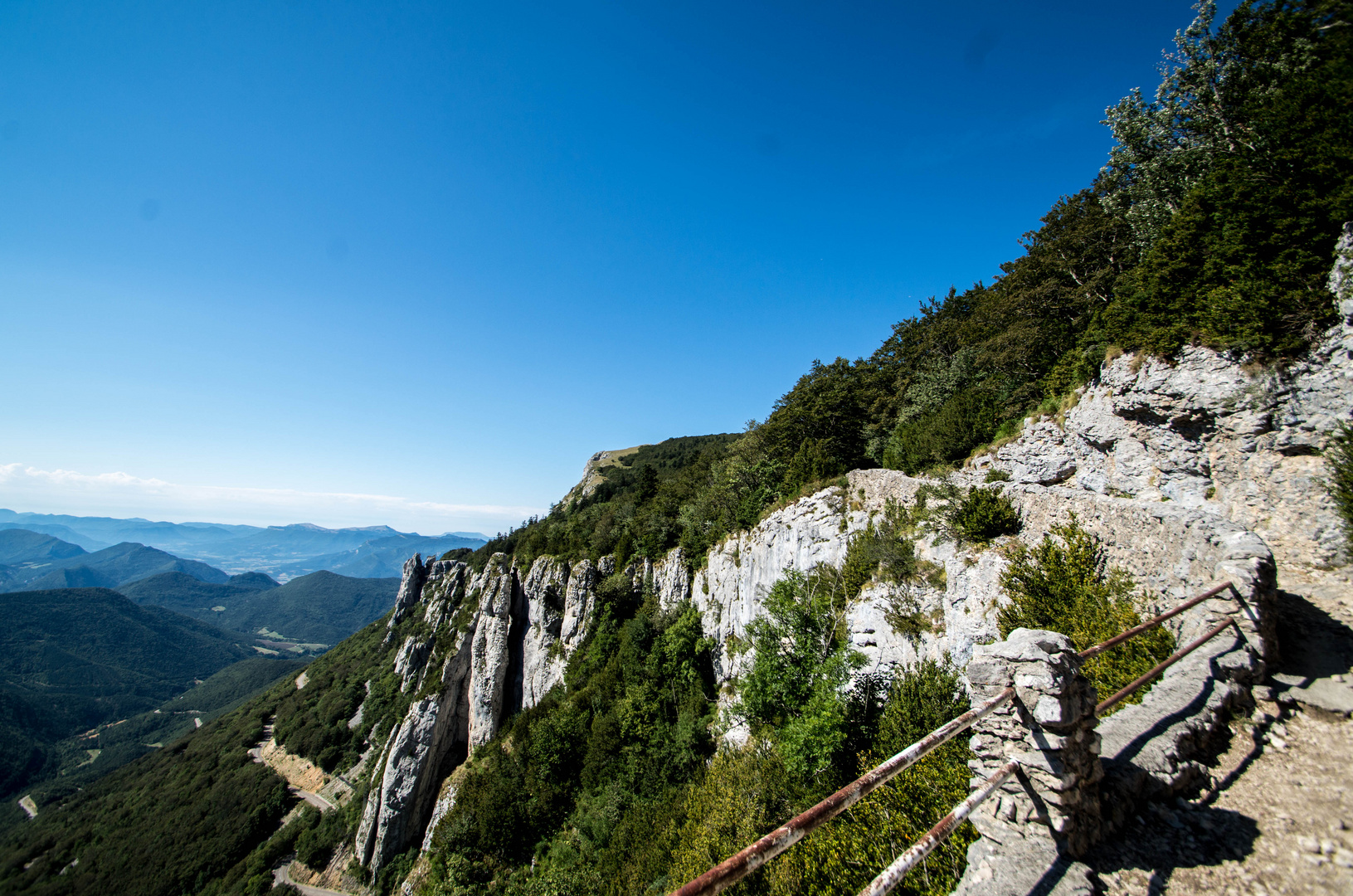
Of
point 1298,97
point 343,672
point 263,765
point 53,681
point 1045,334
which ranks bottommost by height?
point 53,681

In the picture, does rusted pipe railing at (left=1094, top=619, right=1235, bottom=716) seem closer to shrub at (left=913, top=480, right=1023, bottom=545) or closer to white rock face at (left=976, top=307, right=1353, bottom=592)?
white rock face at (left=976, top=307, right=1353, bottom=592)

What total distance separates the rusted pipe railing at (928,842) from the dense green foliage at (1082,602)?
652cm

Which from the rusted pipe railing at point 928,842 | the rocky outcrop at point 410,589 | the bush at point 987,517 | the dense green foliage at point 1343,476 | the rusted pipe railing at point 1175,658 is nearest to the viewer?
the rusted pipe railing at point 928,842

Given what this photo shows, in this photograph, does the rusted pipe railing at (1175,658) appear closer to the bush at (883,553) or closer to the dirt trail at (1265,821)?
the dirt trail at (1265,821)

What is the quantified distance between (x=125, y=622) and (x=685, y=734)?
30355 centimetres

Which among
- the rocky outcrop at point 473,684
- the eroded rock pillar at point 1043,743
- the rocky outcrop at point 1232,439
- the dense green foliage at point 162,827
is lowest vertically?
the dense green foliage at point 162,827

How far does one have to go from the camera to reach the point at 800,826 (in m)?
2.97

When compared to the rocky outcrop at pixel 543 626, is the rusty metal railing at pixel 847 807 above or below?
above

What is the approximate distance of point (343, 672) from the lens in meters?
75.6

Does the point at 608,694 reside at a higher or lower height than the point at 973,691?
lower

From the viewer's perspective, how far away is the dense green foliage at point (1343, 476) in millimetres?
8977

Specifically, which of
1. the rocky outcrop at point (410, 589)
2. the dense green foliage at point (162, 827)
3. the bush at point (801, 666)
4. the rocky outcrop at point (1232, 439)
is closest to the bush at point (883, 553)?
the bush at point (801, 666)

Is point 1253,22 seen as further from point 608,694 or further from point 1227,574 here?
point 608,694

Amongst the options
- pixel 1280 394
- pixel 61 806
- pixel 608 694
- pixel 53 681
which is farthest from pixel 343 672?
pixel 53 681
